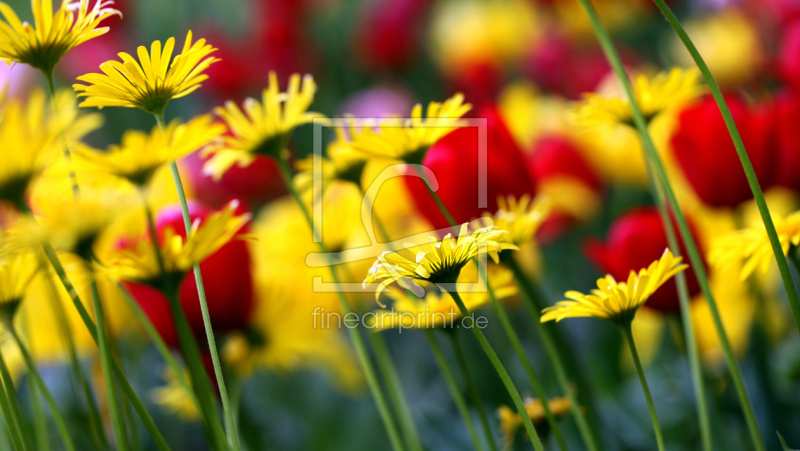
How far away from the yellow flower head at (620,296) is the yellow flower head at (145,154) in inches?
3.7

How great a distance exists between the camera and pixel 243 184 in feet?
1.69

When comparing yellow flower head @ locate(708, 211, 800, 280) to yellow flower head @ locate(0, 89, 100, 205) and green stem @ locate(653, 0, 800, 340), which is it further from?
yellow flower head @ locate(0, 89, 100, 205)

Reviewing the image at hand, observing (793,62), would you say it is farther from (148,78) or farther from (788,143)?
(148,78)

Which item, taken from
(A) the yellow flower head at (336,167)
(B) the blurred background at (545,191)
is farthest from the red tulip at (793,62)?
(A) the yellow flower head at (336,167)

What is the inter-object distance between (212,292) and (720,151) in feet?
0.67

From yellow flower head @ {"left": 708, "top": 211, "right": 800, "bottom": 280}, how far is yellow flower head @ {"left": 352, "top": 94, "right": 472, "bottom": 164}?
83 mm

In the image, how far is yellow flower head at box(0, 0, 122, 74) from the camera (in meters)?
0.14

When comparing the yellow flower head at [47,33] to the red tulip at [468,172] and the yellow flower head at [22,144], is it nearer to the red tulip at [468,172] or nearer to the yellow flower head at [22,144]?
the yellow flower head at [22,144]

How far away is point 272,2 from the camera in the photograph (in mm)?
658

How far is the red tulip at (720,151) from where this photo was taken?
23 centimetres

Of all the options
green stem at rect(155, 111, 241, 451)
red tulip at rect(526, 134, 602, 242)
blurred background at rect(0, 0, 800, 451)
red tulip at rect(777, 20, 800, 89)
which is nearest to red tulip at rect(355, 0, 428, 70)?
blurred background at rect(0, 0, 800, 451)

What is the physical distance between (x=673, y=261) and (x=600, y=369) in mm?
225

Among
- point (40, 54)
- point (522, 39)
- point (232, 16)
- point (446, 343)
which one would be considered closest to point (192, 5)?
point (232, 16)

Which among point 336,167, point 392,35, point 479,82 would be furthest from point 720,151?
point 392,35
